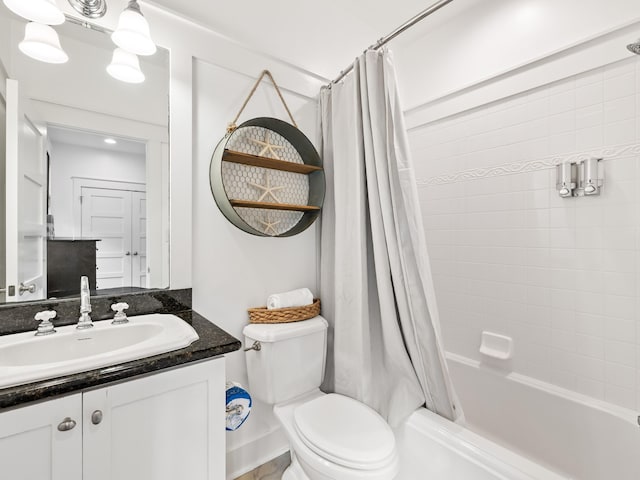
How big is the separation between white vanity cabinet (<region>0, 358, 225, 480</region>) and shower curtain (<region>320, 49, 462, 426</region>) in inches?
27.7

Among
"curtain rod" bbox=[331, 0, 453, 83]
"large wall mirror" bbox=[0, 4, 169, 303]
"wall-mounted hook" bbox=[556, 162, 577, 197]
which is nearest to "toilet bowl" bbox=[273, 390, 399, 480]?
"large wall mirror" bbox=[0, 4, 169, 303]

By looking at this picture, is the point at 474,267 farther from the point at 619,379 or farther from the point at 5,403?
the point at 5,403

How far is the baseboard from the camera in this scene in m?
1.49

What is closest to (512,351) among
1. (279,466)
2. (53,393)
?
(279,466)

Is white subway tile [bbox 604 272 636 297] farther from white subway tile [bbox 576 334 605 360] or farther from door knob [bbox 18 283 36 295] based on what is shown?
door knob [bbox 18 283 36 295]

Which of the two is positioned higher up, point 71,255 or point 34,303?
point 71,255

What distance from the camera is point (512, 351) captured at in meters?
1.68

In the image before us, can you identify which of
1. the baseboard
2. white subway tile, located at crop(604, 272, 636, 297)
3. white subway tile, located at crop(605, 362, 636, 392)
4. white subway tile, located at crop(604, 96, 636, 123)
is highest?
white subway tile, located at crop(604, 96, 636, 123)

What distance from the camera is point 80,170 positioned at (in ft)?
3.78

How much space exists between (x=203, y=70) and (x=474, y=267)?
1.87 m

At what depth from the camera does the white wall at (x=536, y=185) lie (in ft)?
4.39

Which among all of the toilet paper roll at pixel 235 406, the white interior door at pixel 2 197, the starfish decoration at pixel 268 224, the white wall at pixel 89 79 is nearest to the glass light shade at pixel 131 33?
the white wall at pixel 89 79

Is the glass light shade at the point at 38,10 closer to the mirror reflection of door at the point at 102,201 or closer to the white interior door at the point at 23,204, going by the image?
the white interior door at the point at 23,204

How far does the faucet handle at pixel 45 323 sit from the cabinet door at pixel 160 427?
1.31 feet
